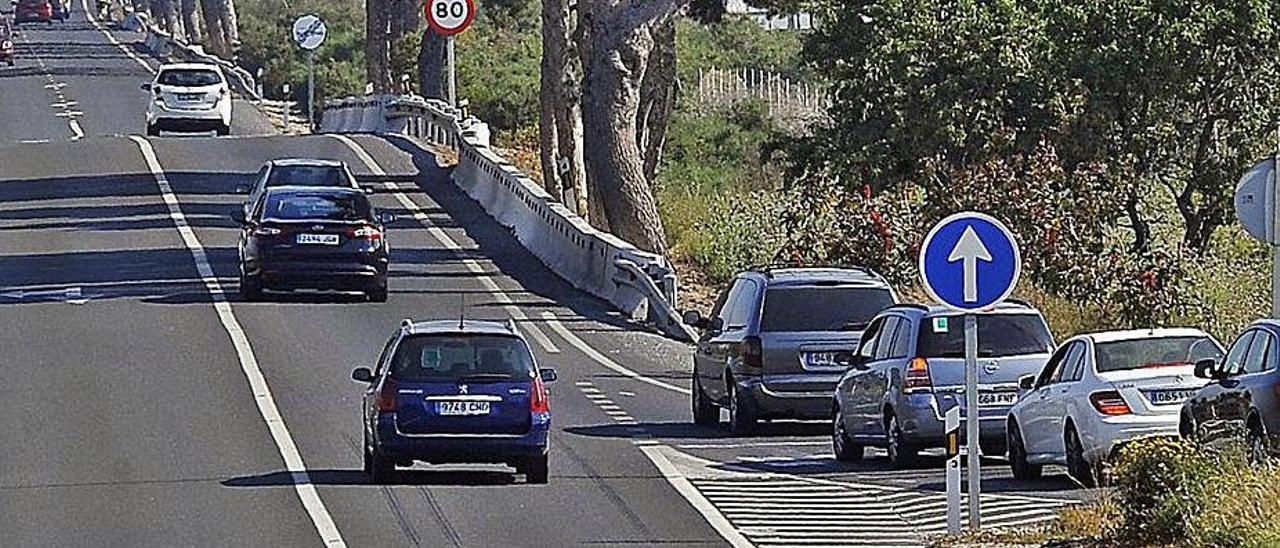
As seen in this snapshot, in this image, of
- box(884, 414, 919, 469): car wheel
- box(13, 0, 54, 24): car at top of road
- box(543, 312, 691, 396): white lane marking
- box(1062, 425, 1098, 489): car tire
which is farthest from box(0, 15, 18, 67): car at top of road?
box(1062, 425, 1098, 489): car tire

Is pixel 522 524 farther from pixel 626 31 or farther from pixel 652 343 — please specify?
pixel 626 31

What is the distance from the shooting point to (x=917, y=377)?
21.5m

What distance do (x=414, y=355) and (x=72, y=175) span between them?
29.5 metres

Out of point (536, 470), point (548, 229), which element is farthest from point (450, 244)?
point (536, 470)

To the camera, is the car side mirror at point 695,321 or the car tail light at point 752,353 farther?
the car side mirror at point 695,321

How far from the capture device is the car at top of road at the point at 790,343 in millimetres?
24000

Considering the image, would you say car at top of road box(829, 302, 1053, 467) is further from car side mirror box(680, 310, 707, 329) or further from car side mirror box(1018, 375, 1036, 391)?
car side mirror box(680, 310, 707, 329)

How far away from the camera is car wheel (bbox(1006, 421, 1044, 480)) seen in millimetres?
20672

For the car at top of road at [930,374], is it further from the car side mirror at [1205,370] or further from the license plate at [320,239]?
the license plate at [320,239]

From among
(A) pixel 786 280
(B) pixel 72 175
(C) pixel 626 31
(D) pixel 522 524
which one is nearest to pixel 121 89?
(B) pixel 72 175

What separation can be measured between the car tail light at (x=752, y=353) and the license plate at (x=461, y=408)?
446 cm

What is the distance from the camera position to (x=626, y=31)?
37.9 meters

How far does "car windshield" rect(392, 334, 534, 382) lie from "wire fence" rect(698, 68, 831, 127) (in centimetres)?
5000

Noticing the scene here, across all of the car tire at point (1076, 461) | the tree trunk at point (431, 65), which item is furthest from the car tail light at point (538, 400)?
the tree trunk at point (431, 65)
